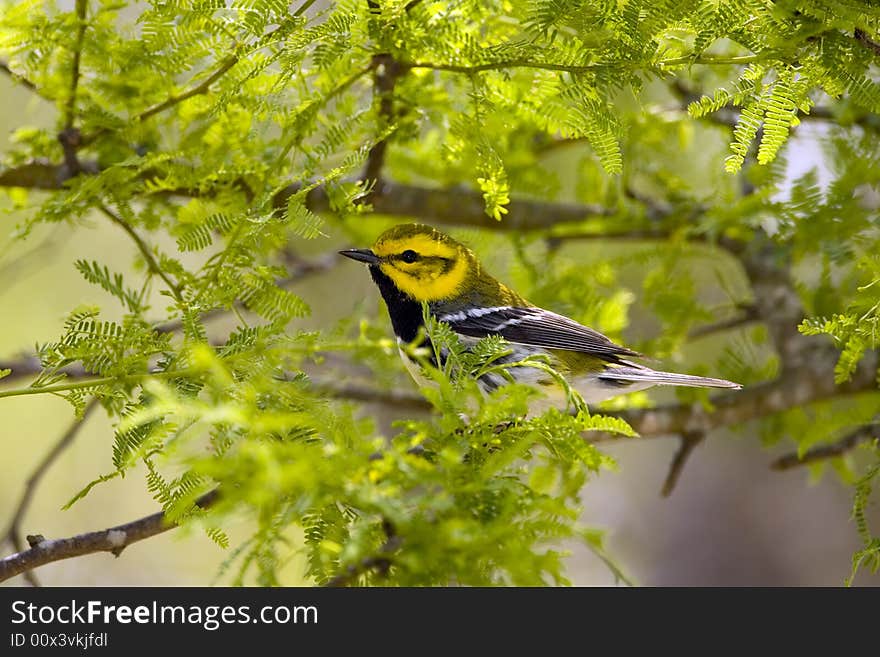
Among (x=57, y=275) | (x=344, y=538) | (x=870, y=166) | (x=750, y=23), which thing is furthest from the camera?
(x=57, y=275)

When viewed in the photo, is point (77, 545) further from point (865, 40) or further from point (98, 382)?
point (865, 40)

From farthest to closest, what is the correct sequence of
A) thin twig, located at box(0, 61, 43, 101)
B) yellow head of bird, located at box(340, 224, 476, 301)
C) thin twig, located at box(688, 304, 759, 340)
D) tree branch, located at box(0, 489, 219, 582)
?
1. thin twig, located at box(688, 304, 759, 340)
2. yellow head of bird, located at box(340, 224, 476, 301)
3. thin twig, located at box(0, 61, 43, 101)
4. tree branch, located at box(0, 489, 219, 582)

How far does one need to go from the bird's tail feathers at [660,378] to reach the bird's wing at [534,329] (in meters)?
0.08

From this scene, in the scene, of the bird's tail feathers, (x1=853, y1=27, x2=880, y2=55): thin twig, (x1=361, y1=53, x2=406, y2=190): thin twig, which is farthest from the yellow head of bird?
(x1=853, y1=27, x2=880, y2=55): thin twig

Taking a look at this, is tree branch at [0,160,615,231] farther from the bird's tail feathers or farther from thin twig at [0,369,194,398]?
thin twig at [0,369,194,398]

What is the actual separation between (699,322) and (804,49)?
8.18 ft

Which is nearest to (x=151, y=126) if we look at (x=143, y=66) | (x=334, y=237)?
(x=143, y=66)

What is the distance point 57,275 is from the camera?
7750 mm

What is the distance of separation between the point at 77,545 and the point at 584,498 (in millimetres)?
5886

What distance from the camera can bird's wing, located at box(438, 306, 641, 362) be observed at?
396cm

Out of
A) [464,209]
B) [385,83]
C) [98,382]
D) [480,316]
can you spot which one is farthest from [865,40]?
[464,209]

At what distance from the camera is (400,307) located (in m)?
4.31

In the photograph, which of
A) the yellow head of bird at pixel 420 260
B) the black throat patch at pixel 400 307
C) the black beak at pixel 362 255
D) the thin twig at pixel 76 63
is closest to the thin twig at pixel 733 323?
the yellow head of bird at pixel 420 260
